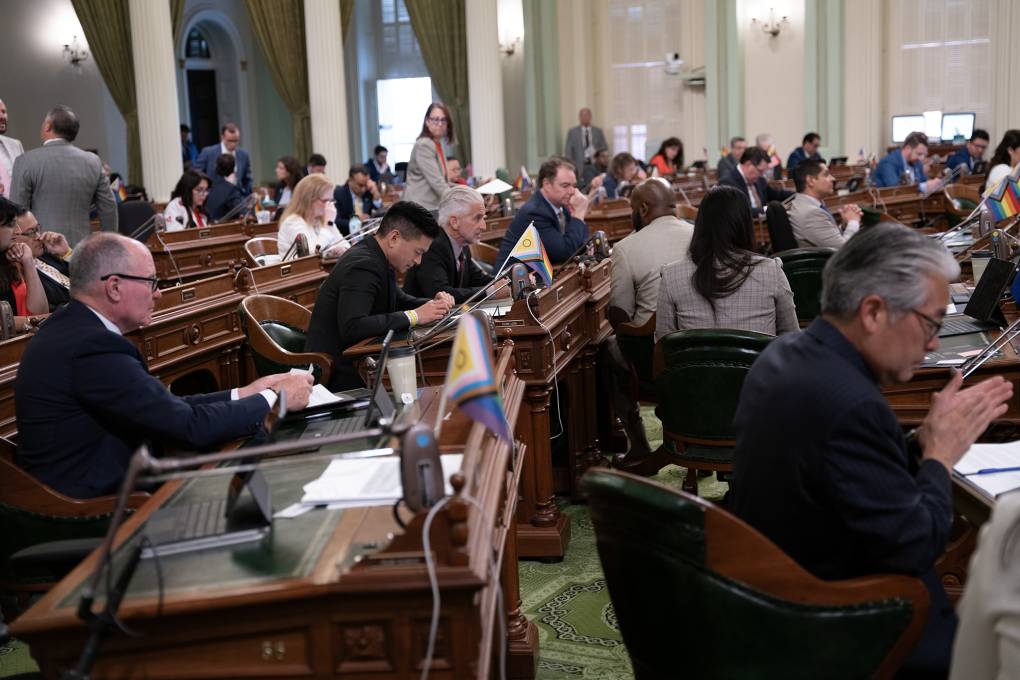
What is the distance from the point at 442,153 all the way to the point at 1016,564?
18.5ft

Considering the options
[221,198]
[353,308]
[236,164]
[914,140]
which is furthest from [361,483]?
[914,140]

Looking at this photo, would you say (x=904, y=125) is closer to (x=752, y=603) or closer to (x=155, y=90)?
(x=155, y=90)

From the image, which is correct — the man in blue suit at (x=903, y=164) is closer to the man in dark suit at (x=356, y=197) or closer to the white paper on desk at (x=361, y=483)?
the man in dark suit at (x=356, y=197)

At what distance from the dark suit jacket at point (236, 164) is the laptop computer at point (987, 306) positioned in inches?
315

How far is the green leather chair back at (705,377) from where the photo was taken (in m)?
3.38

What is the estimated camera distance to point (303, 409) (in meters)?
2.68

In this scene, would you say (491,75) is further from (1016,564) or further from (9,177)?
(1016,564)

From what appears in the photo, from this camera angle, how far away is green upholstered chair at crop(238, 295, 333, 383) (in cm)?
408

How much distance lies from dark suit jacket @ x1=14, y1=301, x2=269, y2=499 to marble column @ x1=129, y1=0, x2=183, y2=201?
9.01 meters

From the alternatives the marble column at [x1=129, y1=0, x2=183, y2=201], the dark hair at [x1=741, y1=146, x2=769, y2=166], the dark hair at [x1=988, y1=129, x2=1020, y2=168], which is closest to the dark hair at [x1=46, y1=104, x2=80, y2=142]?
the dark hair at [x1=741, y1=146, x2=769, y2=166]

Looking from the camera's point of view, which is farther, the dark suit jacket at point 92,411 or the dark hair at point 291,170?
the dark hair at point 291,170

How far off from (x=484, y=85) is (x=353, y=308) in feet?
32.6

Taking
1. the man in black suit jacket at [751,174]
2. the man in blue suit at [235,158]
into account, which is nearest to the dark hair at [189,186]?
the man in blue suit at [235,158]

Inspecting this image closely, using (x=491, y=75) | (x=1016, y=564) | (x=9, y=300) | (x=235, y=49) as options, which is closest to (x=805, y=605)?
(x=1016, y=564)
